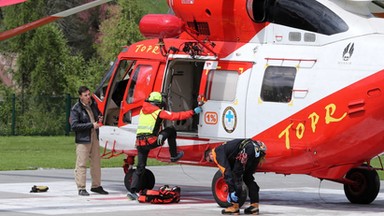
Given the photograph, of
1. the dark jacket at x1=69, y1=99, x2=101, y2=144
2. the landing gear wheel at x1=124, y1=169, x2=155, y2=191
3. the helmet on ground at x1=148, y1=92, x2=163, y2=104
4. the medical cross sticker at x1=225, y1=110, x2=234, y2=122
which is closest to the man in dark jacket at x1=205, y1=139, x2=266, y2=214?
the medical cross sticker at x1=225, y1=110, x2=234, y2=122

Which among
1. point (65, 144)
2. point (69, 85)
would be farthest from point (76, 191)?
point (69, 85)

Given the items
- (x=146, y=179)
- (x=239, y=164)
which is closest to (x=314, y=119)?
(x=239, y=164)

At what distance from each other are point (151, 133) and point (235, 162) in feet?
6.66

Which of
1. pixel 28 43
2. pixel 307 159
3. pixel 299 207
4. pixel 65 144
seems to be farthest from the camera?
pixel 28 43

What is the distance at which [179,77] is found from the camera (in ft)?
62.3

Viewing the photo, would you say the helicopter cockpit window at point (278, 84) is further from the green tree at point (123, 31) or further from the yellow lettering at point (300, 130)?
the green tree at point (123, 31)

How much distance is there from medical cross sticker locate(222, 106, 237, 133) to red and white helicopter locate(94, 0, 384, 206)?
23 mm

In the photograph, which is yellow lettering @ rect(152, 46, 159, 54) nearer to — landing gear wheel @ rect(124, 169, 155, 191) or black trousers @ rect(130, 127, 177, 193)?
black trousers @ rect(130, 127, 177, 193)

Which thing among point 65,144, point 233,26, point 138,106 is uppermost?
point 233,26

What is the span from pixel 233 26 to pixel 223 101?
131 cm

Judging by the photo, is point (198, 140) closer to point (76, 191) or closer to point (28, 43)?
point (76, 191)

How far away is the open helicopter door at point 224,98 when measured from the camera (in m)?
17.4

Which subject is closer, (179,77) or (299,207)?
(299,207)

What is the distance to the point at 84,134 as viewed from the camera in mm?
18703
